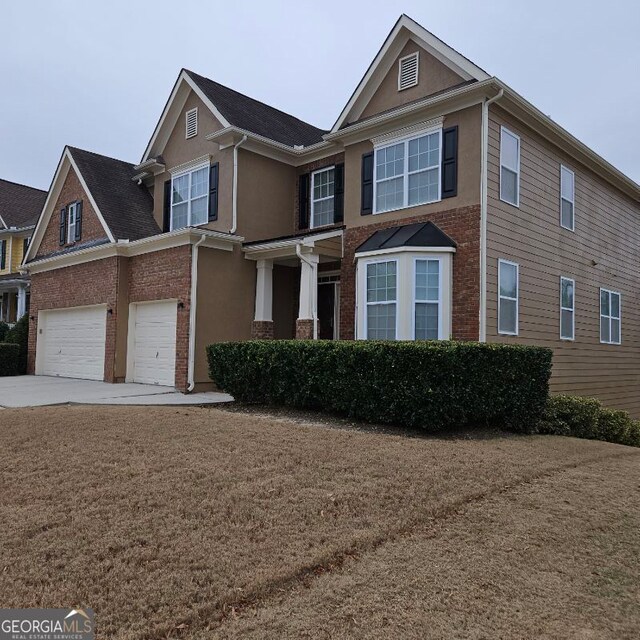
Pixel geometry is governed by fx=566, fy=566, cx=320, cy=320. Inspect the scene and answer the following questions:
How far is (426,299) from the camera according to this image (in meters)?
11.9

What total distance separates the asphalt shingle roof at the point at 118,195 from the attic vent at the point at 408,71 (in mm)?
8704

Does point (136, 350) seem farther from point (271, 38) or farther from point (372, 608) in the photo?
point (372, 608)

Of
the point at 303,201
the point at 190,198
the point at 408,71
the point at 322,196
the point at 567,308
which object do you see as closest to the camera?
the point at 408,71

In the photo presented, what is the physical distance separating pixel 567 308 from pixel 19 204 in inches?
1183

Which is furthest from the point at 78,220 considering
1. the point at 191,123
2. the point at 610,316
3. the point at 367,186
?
the point at 610,316

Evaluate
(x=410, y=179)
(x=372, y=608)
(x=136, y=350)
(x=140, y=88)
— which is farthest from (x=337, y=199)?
(x=140, y=88)

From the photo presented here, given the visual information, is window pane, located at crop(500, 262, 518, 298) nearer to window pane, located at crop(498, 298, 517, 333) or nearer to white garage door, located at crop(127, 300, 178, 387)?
window pane, located at crop(498, 298, 517, 333)

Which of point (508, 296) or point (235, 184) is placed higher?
point (235, 184)

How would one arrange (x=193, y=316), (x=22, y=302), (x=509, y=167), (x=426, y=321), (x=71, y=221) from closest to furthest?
(x=426, y=321) → (x=509, y=167) → (x=193, y=316) → (x=71, y=221) → (x=22, y=302)

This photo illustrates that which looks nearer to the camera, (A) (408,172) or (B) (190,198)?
(A) (408,172)

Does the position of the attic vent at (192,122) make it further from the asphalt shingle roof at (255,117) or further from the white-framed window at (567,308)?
the white-framed window at (567,308)

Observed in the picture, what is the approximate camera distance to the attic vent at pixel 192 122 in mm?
17031

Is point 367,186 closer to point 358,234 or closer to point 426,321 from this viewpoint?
point 358,234

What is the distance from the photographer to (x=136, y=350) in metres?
16.1
